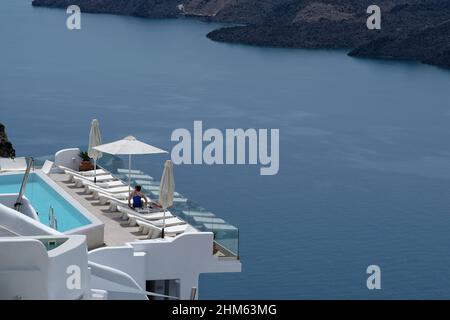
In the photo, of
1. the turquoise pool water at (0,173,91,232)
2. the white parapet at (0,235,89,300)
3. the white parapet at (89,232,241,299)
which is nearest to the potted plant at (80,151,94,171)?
the turquoise pool water at (0,173,91,232)

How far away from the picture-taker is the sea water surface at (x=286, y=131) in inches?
1031

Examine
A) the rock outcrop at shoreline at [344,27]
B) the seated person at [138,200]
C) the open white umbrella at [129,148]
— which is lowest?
the seated person at [138,200]

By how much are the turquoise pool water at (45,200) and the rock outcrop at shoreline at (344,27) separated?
63.9 m

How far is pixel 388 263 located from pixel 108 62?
46926 millimetres

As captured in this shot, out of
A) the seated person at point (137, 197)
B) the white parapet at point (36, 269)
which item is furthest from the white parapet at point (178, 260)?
the white parapet at point (36, 269)

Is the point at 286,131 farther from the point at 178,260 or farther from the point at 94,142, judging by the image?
the point at 178,260

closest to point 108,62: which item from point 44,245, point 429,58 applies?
point 429,58

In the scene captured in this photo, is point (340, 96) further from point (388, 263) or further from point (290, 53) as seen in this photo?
point (388, 263)

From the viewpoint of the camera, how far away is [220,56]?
76.6 meters

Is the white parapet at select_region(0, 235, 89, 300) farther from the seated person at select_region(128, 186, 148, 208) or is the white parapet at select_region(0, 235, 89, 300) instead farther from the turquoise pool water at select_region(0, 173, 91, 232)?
the seated person at select_region(128, 186, 148, 208)

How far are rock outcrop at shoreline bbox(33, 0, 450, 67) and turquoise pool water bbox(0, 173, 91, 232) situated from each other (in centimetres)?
6394

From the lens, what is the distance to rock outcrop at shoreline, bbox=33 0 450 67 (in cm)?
8100

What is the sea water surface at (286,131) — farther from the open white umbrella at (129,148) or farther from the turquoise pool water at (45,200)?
the turquoise pool water at (45,200)

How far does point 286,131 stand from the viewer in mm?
46719
